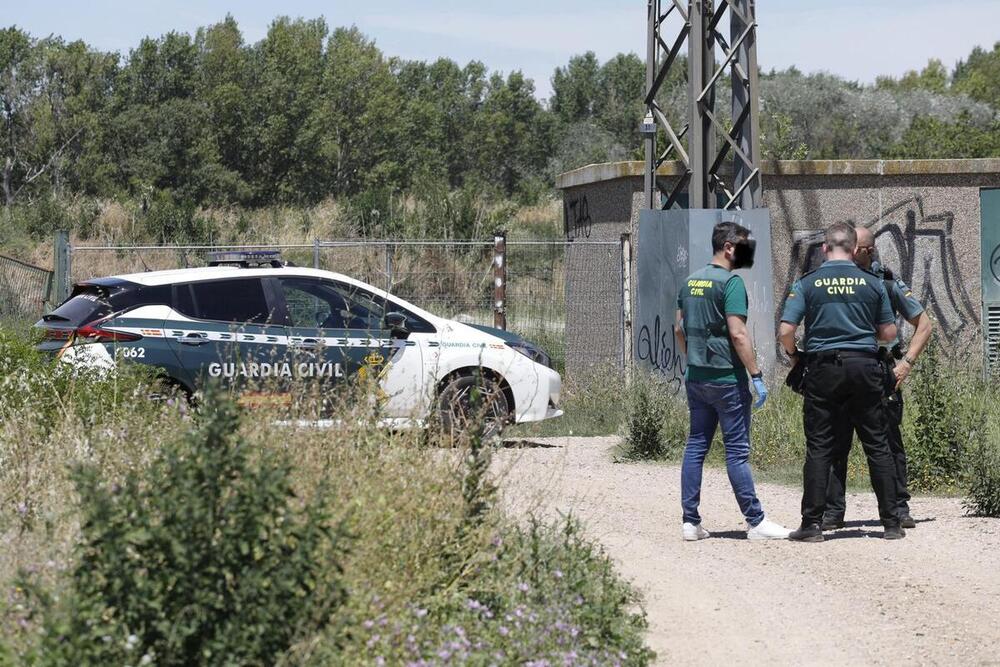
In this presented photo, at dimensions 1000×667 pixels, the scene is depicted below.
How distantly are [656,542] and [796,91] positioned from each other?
5622cm

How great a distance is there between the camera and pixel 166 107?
54219mm

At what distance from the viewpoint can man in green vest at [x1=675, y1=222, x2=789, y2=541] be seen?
8000 mm

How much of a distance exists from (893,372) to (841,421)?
42 cm

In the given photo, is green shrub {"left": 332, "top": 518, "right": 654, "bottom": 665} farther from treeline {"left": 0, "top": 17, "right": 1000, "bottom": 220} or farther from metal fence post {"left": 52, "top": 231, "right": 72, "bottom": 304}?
treeline {"left": 0, "top": 17, "right": 1000, "bottom": 220}

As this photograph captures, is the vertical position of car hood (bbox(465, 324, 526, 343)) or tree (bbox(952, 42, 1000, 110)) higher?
tree (bbox(952, 42, 1000, 110))

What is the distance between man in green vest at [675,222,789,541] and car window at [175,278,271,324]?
436 centimetres

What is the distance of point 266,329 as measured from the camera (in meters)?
11.1

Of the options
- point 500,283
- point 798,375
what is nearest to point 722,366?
point 798,375

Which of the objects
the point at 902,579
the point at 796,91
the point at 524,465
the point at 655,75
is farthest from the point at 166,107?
the point at 902,579

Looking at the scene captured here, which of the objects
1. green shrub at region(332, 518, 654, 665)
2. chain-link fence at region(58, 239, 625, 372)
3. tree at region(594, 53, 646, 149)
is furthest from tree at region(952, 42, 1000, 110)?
green shrub at region(332, 518, 654, 665)

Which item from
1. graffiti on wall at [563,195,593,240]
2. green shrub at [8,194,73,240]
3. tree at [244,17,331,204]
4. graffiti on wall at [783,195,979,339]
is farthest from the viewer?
tree at [244,17,331,204]

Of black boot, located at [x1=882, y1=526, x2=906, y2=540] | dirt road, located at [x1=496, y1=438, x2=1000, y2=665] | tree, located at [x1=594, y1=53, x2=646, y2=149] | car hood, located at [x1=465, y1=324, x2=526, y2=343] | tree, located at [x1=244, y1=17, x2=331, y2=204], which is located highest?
tree, located at [x1=594, y1=53, x2=646, y2=149]

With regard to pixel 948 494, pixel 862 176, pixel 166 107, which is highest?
pixel 166 107

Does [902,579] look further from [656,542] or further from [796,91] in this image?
[796,91]
